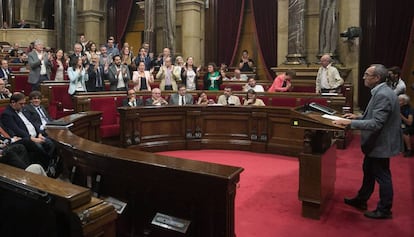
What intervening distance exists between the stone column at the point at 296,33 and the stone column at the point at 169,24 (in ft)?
11.7

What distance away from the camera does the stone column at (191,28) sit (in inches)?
467

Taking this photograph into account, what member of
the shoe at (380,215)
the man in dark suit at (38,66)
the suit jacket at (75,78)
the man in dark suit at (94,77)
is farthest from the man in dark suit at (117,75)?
the shoe at (380,215)

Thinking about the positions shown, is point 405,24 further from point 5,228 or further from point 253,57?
point 5,228

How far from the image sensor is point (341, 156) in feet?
20.7

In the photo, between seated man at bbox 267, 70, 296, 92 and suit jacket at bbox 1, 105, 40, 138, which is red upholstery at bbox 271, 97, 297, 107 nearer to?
seated man at bbox 267, 70, 296, 92

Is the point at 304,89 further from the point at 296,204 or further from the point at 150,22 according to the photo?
the point at 150,22

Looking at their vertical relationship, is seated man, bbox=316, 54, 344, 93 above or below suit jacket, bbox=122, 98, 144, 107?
above

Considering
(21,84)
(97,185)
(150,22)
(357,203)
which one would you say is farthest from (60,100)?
(357,203)

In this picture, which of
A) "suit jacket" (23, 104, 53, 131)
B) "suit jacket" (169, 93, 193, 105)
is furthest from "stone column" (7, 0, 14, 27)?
"suit jacket" (23, 104, 53, 131)

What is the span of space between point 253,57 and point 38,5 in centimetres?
1050

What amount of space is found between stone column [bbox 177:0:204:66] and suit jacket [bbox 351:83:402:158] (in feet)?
28.6

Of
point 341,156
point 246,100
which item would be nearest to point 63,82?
point 246,100

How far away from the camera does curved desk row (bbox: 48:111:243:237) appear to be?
7.38ft

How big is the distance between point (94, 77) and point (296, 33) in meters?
4.74
